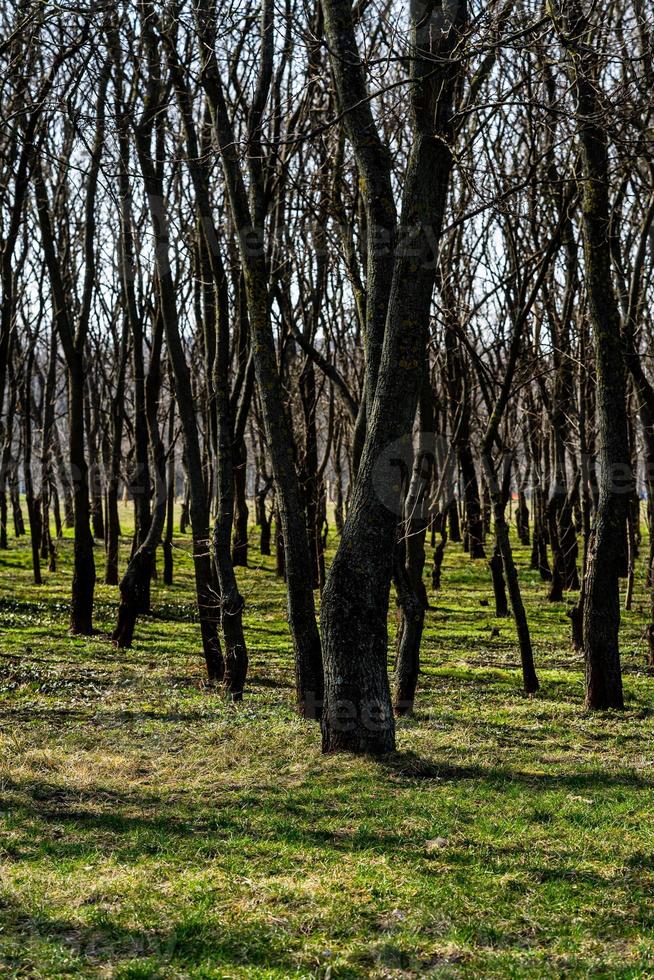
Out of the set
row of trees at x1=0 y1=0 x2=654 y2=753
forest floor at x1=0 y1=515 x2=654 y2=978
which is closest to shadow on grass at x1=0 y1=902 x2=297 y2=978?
forest floor at x1=0 y1=515 x2=654 y2=978

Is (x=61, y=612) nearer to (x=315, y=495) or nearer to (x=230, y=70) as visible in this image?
(x=315, y=495)

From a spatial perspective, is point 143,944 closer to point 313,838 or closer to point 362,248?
point 313,838

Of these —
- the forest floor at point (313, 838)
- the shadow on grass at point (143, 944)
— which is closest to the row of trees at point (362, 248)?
the forest floor at point (313, 838)

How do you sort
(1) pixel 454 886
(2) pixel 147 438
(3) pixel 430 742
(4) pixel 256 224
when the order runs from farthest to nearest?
(2) pixel 147 438
(4) pixel 256 224
(3) pixel 430 742
(1) pixel 454 886

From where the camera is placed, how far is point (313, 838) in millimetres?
5520

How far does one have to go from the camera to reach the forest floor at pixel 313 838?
4090 millimetres

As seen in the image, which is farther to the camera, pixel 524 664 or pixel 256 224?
pixel 524 664

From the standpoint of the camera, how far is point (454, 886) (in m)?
4.75

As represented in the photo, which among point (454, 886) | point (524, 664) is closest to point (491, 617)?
point (524, 664)

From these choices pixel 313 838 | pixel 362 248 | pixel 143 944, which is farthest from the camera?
pixel 362 248

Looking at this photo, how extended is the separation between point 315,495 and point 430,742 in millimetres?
13936

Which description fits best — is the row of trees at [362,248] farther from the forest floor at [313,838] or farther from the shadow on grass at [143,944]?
the shadow on grass at [143,944]

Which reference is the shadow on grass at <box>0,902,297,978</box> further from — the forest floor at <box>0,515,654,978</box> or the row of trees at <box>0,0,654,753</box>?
the row of trees at <box>0,0,654,753</box>

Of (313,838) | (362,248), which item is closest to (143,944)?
(313,838)
